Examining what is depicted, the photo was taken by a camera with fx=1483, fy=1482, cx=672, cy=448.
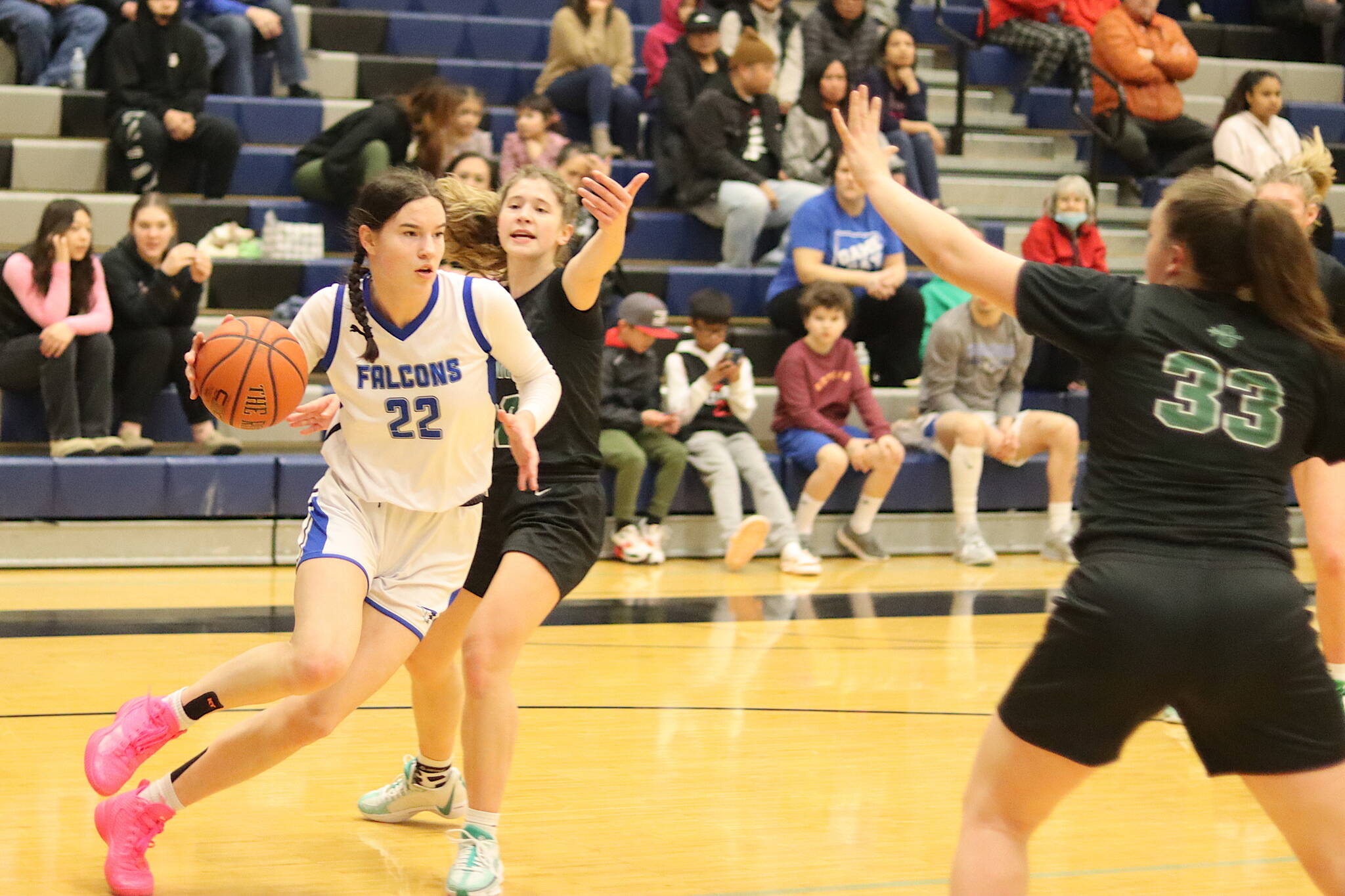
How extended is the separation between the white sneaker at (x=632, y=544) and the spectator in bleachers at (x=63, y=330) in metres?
2.26

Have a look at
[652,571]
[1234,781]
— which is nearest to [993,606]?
[652,571]

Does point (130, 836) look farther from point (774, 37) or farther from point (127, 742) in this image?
point (774, 37)

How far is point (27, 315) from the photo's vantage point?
6445 mm

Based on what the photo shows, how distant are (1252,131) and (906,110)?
6.82 ft

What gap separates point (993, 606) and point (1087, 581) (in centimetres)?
409

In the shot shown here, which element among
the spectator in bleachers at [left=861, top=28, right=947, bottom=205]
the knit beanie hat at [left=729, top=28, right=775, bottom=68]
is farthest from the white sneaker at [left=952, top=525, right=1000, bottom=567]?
the knit beanie hat at [left=729, top=28, right=775, bottom=68]

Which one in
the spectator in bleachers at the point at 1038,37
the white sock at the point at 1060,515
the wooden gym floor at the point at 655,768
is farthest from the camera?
the spectator in bleachers at the point at 1038,37

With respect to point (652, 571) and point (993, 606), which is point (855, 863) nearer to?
point (993, 606)

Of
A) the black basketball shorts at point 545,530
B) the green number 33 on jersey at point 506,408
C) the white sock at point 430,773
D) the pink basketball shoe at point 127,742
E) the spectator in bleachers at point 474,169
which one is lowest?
the white sock at point 430,773

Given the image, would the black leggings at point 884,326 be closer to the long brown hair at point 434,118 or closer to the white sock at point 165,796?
the long brown hair at point 434,118

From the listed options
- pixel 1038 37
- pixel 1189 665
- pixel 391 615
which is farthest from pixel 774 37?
pixel 1189 665

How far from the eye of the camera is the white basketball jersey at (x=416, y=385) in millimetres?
3109

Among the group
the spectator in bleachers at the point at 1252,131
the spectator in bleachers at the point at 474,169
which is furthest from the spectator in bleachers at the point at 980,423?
the spectator in bleachers at the point at 474,169

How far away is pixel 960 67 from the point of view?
9.85m
